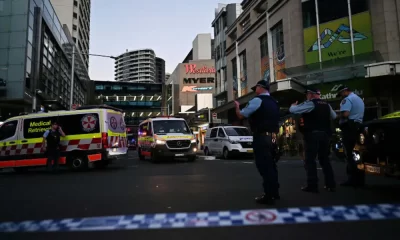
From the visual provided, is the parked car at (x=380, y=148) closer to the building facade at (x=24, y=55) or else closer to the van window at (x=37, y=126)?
the van window at (x=37, y=126)

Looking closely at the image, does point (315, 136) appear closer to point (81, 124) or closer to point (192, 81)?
point (81, 124)

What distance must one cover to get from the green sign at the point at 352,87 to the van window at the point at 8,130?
647 inches

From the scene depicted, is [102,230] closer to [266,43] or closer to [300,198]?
[300,198]

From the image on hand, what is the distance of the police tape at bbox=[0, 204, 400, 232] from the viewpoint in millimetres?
3551

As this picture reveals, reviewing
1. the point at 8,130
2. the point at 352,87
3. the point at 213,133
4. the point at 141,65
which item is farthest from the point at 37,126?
the point at 141,65

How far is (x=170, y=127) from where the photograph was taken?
1438cm

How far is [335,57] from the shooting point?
19203mm

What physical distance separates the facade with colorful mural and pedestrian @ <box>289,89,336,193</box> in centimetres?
1522

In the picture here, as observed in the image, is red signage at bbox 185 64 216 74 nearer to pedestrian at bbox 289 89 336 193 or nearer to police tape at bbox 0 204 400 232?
pedestrian at bbox 289 89 336 193

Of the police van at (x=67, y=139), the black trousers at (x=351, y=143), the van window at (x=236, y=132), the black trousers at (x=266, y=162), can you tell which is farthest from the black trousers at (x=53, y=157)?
the black trousers at (x=351, y=143)

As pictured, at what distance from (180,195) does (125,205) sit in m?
1.06

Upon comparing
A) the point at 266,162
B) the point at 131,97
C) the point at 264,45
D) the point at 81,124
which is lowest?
the point at 266,162

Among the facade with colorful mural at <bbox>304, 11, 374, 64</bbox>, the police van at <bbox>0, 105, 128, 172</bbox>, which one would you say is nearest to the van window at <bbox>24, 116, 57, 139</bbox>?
the police van at <bbox>0, 105, 128, 172</bbox>

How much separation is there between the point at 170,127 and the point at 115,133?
11.1ft
